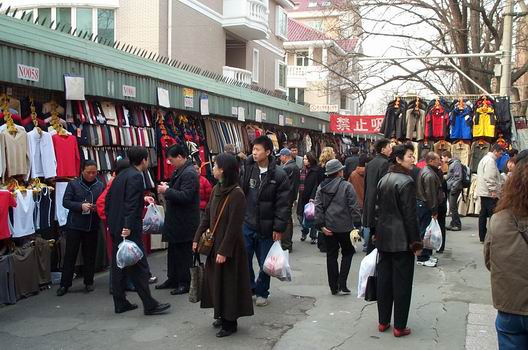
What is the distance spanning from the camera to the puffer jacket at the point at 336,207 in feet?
23.0

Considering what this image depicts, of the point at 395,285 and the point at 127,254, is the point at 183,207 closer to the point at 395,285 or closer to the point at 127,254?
the point at 127,254

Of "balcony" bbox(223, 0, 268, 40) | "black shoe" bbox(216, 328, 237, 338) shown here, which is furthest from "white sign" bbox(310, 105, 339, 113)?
"black shoe" bbox(216, 328, 237, 338)

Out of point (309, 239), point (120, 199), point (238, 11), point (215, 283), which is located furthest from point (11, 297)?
point (238, 11)

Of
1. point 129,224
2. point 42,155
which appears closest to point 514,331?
point 129,224

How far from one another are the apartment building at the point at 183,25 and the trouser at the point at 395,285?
12590mm

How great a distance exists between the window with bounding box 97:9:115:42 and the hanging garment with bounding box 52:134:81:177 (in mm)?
12980

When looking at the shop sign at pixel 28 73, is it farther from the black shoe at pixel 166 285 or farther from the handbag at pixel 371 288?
the handbag at pixel 371 288

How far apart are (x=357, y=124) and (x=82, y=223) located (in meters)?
12.6

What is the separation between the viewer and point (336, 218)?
703 centimetres

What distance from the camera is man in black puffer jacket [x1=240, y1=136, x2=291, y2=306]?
6492mm

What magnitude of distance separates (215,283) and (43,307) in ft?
8.46

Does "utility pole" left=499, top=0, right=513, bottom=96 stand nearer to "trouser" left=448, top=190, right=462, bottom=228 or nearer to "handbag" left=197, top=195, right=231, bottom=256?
"trouser" left=448, top=190, right=462, bottom=228

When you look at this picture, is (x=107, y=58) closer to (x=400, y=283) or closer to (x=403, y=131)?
(x=400, y=283)

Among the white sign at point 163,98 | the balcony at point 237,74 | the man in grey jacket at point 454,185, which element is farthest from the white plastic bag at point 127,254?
the balcony at point 237,74
